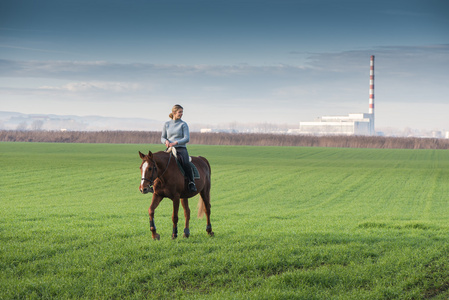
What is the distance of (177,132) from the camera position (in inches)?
497

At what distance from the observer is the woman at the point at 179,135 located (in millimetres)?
12578

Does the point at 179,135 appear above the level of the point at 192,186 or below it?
above

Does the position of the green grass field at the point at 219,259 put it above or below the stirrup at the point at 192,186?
below

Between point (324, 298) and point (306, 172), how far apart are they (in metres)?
38.5

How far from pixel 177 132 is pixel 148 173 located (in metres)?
1.39

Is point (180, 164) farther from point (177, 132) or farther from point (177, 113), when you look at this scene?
point (177, 113)

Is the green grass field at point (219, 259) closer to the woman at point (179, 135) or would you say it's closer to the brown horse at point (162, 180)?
the brown horse at point (162, 180)

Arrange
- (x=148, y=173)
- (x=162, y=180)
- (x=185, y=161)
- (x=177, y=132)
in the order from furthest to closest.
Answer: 1. (x=185, y=161)
2. (x=177, y=132)
3. (x=162, y=180)
4. (x=148, y=173)

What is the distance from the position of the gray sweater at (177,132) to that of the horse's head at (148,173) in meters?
0.92

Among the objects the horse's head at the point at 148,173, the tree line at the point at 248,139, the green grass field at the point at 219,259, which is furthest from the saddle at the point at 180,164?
the tree line at the point at 248,139

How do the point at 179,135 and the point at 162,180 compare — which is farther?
the point at 179,135

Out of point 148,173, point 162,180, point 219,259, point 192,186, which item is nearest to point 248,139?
point 192,186

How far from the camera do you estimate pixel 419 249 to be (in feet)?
41.2

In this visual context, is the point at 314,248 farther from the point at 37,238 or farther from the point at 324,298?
the point at 37,238
